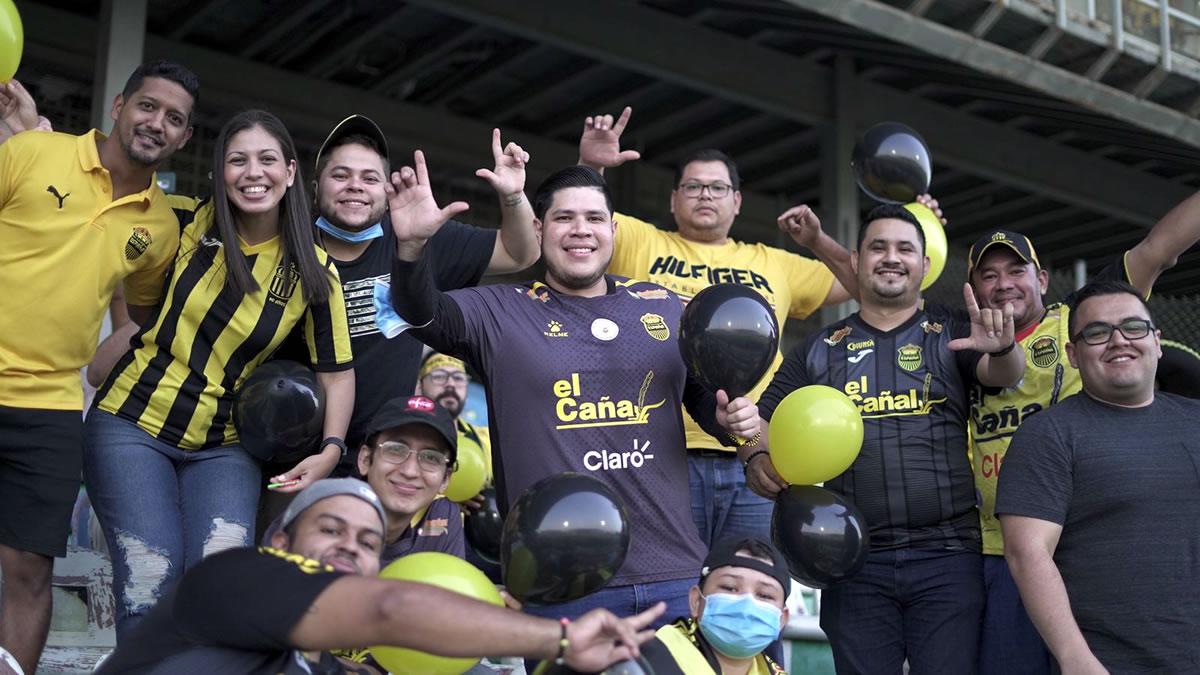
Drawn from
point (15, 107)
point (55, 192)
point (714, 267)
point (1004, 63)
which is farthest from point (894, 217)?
point (1004, 63)

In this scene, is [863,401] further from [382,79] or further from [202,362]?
[382,79]

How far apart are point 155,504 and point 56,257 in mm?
865

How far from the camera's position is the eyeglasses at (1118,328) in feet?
12.9

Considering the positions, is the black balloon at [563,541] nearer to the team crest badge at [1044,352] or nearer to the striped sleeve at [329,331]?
the striped sleeve at [329,331]

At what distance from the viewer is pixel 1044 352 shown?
14.8 feet

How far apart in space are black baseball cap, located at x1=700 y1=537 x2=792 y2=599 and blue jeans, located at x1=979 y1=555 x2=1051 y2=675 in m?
0.91

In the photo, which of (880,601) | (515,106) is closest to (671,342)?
(880,601)

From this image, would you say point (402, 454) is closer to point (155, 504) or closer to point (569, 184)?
point (155, 504)

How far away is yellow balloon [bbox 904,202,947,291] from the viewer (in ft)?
16.8

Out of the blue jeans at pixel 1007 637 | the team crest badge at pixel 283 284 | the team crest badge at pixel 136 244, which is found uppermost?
the team crest badge at pixel 136 244

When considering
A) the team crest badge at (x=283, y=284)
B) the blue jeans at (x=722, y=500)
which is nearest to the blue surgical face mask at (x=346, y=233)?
the team crest badge at (x=283, y=284)

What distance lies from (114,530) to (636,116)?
9019 mm

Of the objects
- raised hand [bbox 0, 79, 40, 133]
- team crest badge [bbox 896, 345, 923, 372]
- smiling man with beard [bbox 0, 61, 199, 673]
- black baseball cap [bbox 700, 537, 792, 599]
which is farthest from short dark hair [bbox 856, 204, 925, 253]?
raised hand [bbox 0, 79, 40, 133]

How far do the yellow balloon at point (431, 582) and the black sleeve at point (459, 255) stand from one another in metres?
1.50
